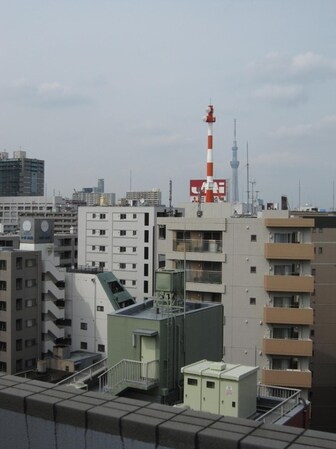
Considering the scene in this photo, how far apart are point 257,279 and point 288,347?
133 inches

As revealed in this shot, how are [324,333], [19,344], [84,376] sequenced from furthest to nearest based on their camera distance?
[19,344] < [324,333] < [84,376]

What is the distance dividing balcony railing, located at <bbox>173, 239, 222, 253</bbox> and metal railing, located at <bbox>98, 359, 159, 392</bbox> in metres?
14.3

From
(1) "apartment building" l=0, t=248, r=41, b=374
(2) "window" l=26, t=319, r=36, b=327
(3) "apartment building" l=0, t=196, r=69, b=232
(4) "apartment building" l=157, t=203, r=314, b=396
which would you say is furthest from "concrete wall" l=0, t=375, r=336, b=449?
(3) "apartment building" l=0, t=196, r=69, b=232

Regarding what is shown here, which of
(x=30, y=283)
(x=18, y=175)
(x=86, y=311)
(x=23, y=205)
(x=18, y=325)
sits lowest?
(x=18, y=325)

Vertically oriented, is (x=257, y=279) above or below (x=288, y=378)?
above

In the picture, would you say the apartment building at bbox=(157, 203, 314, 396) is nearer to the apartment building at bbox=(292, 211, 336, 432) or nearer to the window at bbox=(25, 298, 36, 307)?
the apartment building at bbox=(292, 211, 336, 432)

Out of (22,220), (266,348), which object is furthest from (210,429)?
(22,220)

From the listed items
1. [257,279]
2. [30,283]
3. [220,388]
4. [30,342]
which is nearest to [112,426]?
[220,388]

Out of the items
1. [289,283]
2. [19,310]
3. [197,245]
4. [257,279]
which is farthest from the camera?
[19,310]

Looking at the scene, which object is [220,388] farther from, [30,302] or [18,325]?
[30,302]

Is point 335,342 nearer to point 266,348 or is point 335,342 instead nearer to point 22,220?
point 266,348

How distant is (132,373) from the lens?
11.6m

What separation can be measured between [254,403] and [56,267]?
90.4ft

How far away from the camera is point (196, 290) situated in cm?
2659
